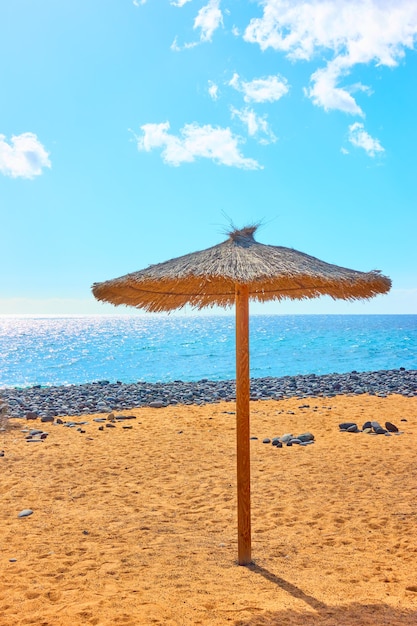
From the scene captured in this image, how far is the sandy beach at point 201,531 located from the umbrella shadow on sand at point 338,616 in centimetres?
1

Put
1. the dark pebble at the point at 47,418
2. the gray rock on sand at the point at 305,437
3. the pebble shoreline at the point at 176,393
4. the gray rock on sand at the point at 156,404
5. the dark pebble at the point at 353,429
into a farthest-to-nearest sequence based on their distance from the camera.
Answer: the gray rock on sand at the point at 156,404, the pebble shoreline at the point at 176,393, the dark pebble at the point at 47,418, the dark pebble at the point at 353,429, the gray rock on sand at the point at 305,437

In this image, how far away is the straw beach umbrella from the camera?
4.32 m

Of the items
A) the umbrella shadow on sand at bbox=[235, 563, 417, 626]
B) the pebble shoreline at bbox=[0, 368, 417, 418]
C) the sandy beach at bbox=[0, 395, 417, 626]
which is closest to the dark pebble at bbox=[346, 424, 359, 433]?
the sandy beach at bbox=[0, 395, 417, 626]

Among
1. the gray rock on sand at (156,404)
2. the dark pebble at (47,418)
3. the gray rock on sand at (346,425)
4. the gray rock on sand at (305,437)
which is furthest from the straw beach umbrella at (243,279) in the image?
the gray rock on sand at (156,404)

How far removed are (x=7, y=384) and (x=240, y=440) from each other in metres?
28.0

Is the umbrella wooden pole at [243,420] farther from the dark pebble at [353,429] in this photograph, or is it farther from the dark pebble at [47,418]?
the dark pebble at [47,418]

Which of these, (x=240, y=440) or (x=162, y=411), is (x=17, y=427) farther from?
(x=240, y=440)

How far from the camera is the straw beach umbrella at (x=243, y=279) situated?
14.2 ft

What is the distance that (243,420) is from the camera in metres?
4.79

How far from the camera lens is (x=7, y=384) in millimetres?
29750

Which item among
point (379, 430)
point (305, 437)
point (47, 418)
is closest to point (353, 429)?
point (379, 430)

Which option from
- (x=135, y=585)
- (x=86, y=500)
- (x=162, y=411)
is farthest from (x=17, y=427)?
(x=135, y=585)

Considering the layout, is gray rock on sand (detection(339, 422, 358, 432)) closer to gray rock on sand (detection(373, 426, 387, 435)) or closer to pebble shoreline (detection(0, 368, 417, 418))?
gray rock on sand (detection(373, 426, 387, 435))

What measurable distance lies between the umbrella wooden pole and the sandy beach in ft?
0.91
